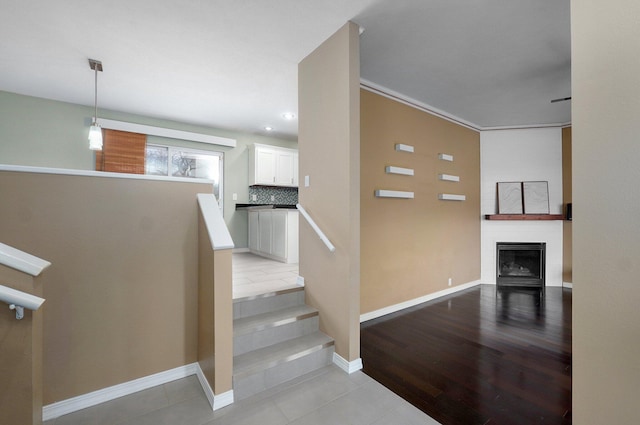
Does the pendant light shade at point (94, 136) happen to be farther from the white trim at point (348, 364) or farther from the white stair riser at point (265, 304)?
the white trim at point (348, 364)

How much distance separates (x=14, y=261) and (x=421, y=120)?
13.5ft

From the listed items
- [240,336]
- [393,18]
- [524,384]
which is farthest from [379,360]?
[393,18]

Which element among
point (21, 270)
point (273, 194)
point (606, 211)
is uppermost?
point (273, 194)

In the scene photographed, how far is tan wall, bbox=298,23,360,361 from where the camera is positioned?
7.17 ft

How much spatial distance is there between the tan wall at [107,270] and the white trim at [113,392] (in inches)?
1.4

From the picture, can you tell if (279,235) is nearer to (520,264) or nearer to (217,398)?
(217,398)

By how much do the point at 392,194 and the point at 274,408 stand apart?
2.45 meters

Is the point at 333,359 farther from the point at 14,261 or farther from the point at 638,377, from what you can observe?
the point at 14,261

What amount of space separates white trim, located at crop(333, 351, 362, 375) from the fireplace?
3.76 m

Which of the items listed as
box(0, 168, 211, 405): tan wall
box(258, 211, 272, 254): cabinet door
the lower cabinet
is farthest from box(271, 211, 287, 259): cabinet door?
box(0, 168, 211, 405): tan wall

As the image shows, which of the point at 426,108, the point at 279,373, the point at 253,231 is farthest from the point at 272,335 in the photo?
the point at 426,108

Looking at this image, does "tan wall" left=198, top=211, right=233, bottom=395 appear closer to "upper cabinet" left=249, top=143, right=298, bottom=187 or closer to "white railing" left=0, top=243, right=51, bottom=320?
"white railing" left=0, top=243, right=51, bottom=320

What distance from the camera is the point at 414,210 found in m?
3.63

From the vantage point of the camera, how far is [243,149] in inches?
217
